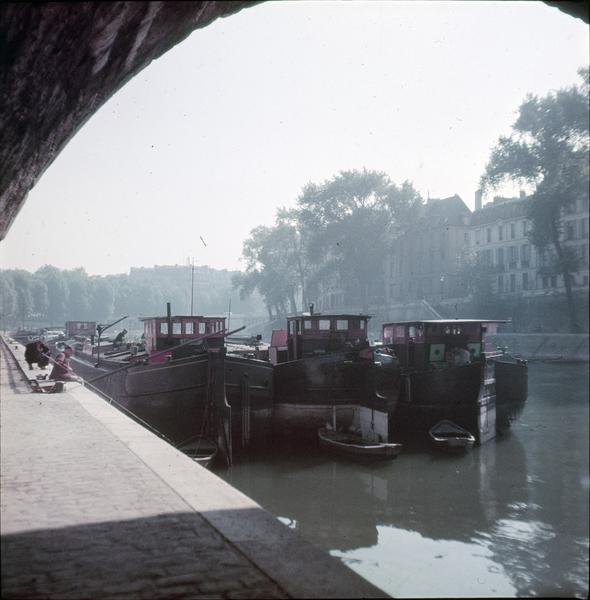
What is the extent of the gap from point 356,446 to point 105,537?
1053cm

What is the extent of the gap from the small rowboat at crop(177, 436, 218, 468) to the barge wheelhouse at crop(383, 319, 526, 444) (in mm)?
6775

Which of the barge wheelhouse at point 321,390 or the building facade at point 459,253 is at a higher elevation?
the building facade at point 459,253

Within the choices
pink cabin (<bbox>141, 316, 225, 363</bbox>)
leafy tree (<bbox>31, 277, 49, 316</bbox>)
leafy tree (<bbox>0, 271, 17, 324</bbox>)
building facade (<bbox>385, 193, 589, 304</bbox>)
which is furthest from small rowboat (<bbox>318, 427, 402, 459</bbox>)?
leafy tree (<bbox>31, 277, 49, 316</bbox>)

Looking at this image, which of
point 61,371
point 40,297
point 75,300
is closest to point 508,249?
point 61,371

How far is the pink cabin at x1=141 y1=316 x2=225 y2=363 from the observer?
1892 cm

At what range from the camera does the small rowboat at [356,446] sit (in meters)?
14.3

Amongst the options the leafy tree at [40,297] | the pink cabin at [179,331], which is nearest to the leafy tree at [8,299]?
the leafy tree at [40,297]

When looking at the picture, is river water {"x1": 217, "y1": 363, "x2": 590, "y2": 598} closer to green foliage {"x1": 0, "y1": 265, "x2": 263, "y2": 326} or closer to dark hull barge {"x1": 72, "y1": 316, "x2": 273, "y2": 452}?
dark hull barge {"x1": 72, "y1": 316, "x2": 273, "y2": 452}

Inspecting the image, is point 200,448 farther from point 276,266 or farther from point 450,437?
point 276,266

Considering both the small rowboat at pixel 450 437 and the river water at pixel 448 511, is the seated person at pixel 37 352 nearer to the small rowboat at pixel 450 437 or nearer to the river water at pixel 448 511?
the river water at pixel 448 511

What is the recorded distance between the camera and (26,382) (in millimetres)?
17984

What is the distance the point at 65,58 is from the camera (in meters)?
4.18

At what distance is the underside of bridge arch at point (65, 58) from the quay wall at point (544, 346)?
103ft

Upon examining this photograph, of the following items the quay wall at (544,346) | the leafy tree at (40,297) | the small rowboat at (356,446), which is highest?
the leafy tree at (40,297)
